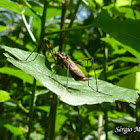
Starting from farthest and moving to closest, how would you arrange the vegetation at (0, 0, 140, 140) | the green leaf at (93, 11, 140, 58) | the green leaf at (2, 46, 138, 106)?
the green leaf at (93, 11, 140, 58) → the vegetation at (0, 0, 140, 140) → the green leaf at (2, 46, 138, 106)

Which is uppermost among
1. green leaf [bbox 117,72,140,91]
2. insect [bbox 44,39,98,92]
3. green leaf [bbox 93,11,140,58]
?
green leaf [bbox 93,11,140,58]

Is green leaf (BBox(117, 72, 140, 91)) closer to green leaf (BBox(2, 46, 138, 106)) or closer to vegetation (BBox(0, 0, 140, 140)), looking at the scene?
vegetation (BBox(0, 0, 140, 140))

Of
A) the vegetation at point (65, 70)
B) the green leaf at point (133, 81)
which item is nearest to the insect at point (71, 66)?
the vegetation at point (65, 70)

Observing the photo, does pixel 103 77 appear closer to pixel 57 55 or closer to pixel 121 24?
pixel 57 55

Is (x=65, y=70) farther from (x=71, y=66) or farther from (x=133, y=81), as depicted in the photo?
(x=133, y=81)

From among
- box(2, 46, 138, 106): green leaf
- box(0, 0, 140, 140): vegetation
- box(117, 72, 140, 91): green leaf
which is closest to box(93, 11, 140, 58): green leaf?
box(0, 0, 140, 140): vegetation

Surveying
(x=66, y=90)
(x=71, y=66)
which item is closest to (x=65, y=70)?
(x=71, y=66)
